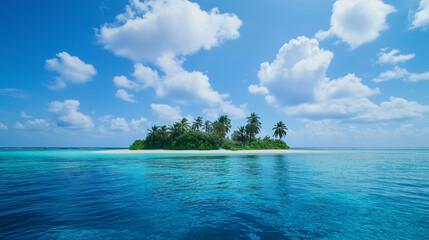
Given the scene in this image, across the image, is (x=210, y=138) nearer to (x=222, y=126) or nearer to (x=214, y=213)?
(x=222, y=126)

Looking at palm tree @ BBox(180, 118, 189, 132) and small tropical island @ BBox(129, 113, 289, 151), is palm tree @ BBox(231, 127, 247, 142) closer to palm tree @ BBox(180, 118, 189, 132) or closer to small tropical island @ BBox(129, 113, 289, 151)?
small tropical island @ BBox(129, 113, 289, 151)

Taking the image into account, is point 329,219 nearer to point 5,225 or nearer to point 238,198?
point 238,198

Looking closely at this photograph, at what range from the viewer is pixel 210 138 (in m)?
63.2

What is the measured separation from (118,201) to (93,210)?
46.0 inches

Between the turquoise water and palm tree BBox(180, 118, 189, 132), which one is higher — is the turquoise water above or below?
below

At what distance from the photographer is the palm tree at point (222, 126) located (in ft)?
238

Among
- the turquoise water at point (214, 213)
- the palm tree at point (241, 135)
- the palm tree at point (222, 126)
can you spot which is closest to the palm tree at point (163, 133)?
the palm tree at point (222, 126)

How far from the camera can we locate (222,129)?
72.5 meters

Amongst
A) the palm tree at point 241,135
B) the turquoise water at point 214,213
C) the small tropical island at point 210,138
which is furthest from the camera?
the palm tree at point 241,135

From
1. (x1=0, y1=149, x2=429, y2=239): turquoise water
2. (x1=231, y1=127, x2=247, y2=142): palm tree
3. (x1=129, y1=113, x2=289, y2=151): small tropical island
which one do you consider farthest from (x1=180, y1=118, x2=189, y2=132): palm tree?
(x1=0, y1=149, x2=429, y2=239): turquoise water

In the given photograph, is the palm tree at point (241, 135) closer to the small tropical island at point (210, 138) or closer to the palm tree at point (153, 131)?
the small tropical island at point (210, 138)

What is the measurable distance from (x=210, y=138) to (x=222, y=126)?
11.4 metres

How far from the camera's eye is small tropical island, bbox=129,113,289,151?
207 feet

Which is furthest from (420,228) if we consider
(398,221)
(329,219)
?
(329,219)
